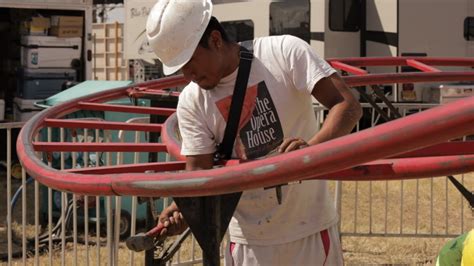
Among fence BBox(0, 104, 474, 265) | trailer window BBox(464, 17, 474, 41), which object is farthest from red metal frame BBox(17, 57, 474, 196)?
trailer window BBox(464, 17, 474, 41)

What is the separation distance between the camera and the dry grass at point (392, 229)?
6.89 meters

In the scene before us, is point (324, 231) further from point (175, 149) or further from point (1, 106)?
point (1, 106)

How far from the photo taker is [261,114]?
2928 millimetres

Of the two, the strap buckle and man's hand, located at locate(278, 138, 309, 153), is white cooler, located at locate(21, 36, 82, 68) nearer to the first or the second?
the strap buckle

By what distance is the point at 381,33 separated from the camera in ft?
46.3

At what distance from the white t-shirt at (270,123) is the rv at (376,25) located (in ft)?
35.2

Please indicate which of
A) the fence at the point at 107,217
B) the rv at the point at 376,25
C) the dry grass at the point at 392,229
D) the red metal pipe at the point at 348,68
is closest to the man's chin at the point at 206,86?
the red metal pipe at the point at 348,68

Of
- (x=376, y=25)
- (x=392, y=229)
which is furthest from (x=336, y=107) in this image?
(x=376, y=25)

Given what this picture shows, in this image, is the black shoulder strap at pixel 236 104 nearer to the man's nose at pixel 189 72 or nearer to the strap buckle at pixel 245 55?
the strap buckle at pixel 245 55

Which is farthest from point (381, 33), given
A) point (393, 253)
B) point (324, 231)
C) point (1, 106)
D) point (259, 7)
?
point (324, 231)

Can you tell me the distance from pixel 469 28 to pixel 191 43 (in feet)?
41.5

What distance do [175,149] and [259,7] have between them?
1215 centimetres

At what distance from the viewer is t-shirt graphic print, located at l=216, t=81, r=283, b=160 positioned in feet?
9.59

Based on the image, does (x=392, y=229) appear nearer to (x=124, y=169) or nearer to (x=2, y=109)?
(x=124, y=169)
